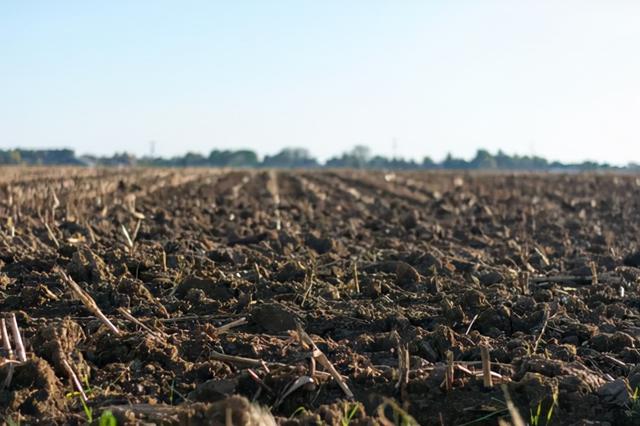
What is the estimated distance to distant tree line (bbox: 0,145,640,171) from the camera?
95.4 meters

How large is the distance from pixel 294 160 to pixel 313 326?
12153 cm

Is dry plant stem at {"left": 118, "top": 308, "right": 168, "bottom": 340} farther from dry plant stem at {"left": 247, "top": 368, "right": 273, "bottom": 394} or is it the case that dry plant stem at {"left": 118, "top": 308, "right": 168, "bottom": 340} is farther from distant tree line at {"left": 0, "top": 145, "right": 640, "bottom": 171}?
distant tree line at {"left": 0, "top": 145, "right": 640, "bottom": 171}

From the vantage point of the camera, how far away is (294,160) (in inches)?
4968

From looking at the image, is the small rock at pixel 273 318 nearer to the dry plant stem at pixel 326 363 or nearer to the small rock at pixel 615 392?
the dry plant stem at pixel 326 363

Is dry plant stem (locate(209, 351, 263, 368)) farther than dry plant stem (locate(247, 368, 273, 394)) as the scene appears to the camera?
Yes

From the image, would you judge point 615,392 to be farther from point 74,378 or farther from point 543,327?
point 74,378

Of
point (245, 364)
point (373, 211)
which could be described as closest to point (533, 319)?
point (245, 364)

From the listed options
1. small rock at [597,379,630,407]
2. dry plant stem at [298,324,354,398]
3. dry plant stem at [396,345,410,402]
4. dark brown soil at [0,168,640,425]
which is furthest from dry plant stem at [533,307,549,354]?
dry plant stem at [298,324,354,398]

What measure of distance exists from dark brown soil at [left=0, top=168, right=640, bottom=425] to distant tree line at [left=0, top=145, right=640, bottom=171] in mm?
81069

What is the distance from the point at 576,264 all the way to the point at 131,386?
5.62 m

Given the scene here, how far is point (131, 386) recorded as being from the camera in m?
3.81

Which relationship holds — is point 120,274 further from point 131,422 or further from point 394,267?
point 131,422

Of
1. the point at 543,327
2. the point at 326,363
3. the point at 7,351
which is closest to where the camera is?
the point at 326,363

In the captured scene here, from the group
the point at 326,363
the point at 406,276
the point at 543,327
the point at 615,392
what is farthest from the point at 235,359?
the point at 406,276
